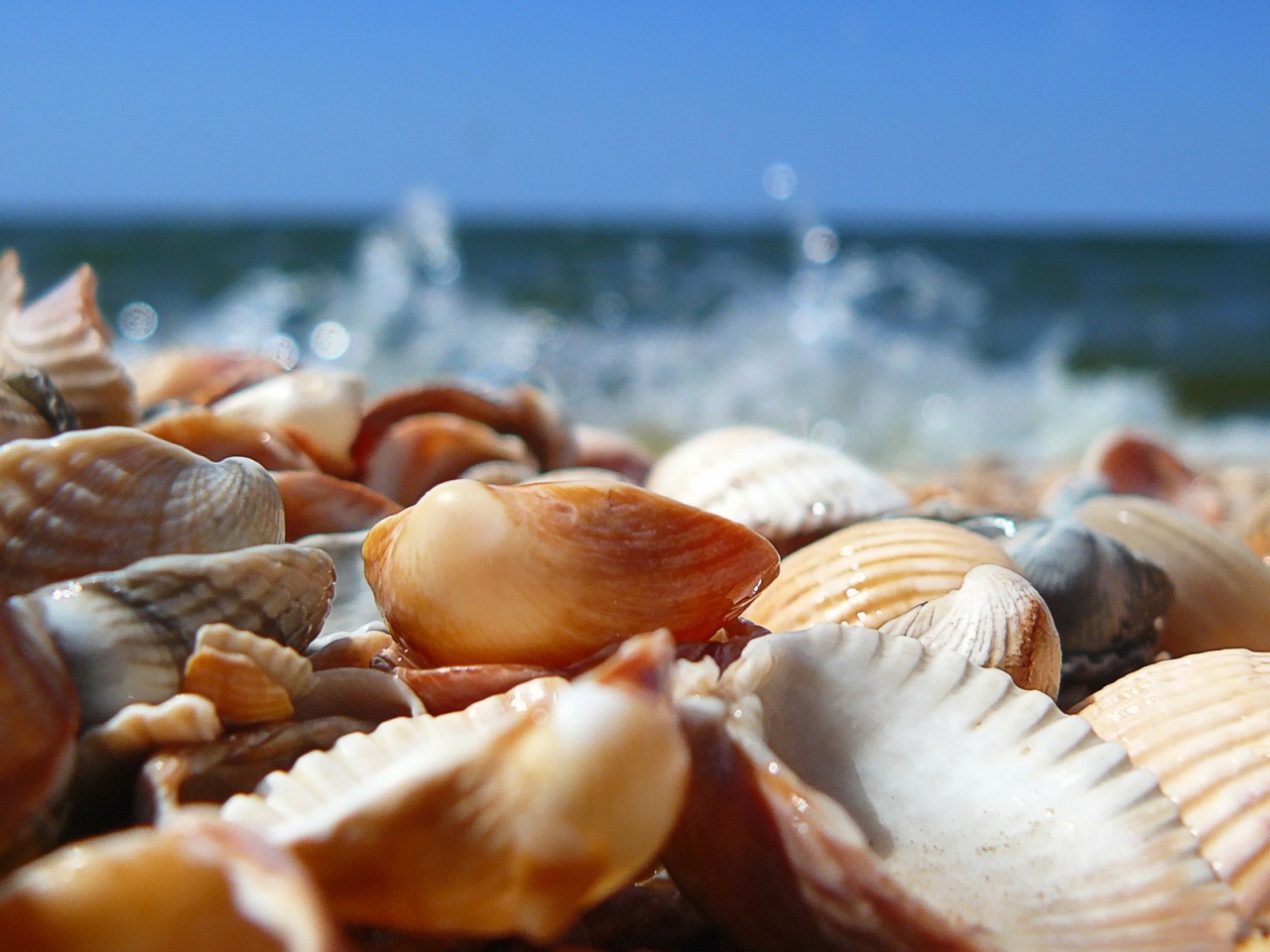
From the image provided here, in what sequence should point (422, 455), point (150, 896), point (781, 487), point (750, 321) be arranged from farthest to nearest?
1. point (750, 321)
2. point (422, 455)
3. point (781, 487)
4. point (150, 896)

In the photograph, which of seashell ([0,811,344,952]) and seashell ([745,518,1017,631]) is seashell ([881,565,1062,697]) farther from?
seashell ([0,811,344,952])

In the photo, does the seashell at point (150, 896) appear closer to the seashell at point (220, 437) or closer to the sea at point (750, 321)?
the seashell at point (220, 437)

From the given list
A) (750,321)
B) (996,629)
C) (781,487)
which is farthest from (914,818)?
(750,321)

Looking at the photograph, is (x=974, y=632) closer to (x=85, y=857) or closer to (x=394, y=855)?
(x=394, y=855)

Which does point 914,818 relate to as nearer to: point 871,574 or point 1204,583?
point 871,574

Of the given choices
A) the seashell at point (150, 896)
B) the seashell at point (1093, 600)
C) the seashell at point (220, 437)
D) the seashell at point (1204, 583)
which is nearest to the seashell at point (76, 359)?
the seashell at point (220, 437)

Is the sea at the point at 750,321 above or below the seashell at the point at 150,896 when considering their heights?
below

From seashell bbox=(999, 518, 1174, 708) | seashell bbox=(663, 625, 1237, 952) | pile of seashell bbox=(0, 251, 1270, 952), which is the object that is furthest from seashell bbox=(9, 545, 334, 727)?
seashell bbox=(999, 518, 1174, 708)
